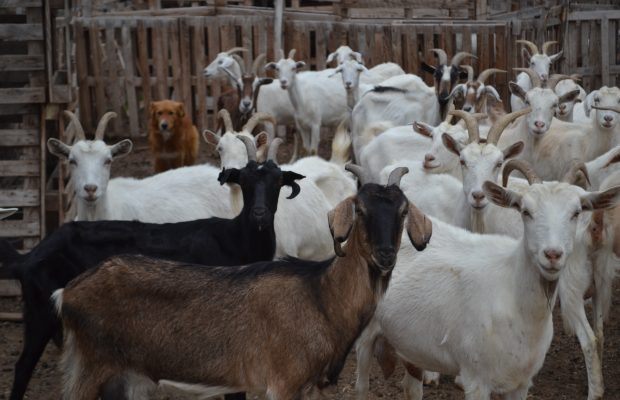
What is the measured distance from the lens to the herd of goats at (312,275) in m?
4.99

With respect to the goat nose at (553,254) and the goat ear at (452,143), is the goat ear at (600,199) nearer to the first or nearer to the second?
the goat nose at (553,254)

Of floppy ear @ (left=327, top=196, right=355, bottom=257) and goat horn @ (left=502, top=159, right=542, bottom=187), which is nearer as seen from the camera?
floppy ear @ (left=327, top=196, right=355, bottom=257)

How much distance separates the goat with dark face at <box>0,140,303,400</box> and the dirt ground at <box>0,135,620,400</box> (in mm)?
777

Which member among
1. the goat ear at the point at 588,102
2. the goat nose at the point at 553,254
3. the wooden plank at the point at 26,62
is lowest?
the goat nose at the point at 553,254

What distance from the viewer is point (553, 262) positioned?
17.0ft

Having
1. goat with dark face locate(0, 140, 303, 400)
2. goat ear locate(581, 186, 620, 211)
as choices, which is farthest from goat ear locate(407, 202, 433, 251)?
goat with dark face locate(0, 140, 303, 400)

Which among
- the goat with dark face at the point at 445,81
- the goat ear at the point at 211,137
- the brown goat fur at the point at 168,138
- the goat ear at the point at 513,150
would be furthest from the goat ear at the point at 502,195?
the brown goat fur at the point at 168,138

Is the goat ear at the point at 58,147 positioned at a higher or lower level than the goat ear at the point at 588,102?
lower

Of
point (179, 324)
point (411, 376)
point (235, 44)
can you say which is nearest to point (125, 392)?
point (179, 324)

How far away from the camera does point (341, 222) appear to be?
16.3 ft

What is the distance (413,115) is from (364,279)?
8474mm

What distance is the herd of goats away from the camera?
4.99 m

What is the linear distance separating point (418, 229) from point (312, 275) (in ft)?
1.94

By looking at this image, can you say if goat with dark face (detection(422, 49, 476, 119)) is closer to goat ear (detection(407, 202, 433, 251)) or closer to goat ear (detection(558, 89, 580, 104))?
goat ear (detection(558, 89, 580, 104))
